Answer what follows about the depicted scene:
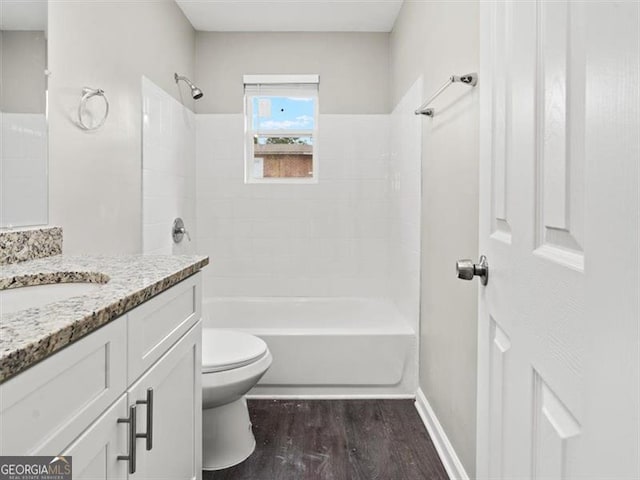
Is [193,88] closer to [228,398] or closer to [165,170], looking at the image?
[165,170]

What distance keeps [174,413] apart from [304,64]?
2834 mm

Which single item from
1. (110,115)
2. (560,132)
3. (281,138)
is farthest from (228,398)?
(281,138)

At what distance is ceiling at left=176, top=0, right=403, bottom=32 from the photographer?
292 centimetres

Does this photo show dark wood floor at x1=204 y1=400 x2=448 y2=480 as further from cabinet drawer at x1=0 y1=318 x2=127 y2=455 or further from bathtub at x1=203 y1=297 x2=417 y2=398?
cabinet drawer at x1=0 y1=318 x2=127 y2=455

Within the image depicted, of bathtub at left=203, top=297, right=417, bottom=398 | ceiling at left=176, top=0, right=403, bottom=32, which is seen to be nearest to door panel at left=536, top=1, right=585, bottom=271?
bathtub at left=203, top=297, right=417, bottom=398

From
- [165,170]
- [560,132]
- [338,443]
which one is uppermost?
[165,170]

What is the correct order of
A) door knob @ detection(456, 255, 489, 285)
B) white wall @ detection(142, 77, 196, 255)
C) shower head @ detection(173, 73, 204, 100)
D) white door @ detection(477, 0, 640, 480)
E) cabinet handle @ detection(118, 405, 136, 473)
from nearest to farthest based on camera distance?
white door @ detection(477, 0, 640, 480) < cabinet handle @ detection(118, 405, 136, 473) < door knob @ detection(456, 255, 489, 285) < white wall @ detection(142, 77, 196, 255) < shower head @ detection(173, 73, 204, 100)

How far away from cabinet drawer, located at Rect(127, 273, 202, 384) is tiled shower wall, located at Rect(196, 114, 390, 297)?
2030 mm

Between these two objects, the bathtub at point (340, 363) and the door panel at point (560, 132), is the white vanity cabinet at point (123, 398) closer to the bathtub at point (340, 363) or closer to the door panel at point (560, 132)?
the door panel at point (560, 132)

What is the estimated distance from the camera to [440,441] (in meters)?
2.00

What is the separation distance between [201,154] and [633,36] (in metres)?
3.27

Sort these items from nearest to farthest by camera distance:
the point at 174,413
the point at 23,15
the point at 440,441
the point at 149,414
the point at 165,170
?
the point at 149,414 → the point at 174,413 → the point at 23,15 → the point at 440,441 → the point at 165,170

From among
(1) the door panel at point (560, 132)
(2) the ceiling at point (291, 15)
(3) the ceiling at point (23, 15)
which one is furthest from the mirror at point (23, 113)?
(2) the ceiling at point (291, 15)

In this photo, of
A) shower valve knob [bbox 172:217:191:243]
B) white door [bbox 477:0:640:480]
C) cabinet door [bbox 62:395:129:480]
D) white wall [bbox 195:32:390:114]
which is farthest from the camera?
white wall [bbox 195:32:390:114]
